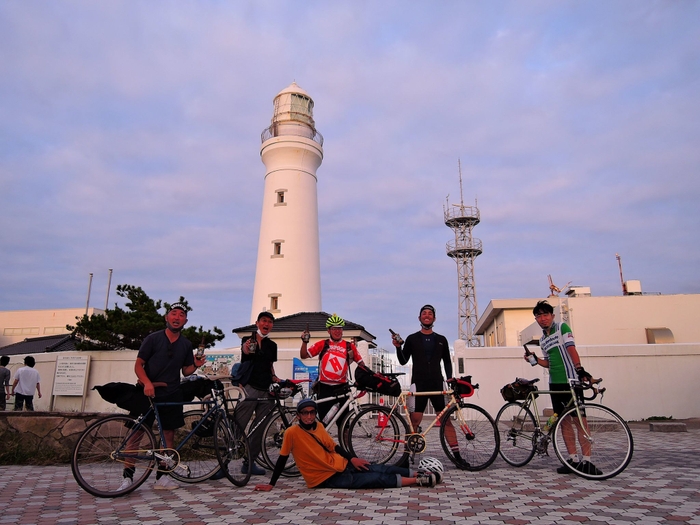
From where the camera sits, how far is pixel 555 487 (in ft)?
16.0

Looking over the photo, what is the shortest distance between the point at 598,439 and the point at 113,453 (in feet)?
15.3

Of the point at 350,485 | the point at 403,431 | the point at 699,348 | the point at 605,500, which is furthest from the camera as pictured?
the point at 699,348

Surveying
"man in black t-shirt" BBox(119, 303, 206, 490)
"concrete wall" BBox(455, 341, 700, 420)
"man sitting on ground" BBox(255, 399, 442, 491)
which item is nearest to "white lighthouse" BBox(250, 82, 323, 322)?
"concrete wall" BBox(455, 341, 700, 420)

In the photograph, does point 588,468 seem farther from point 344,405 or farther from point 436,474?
point 344,405

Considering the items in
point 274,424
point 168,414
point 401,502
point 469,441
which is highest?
point 168,414

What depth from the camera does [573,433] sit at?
18.2ft

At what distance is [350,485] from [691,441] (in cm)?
687

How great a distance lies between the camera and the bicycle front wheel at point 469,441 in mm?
5961

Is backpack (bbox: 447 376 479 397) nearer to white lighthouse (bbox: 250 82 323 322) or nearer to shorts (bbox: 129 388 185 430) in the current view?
shorts (bbox: 129 388 185 430)

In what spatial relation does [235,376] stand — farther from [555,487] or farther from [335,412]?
[555,487]

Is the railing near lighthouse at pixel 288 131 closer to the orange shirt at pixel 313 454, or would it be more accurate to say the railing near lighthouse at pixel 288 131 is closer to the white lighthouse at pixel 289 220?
the white lighthouse at pixel 289 220

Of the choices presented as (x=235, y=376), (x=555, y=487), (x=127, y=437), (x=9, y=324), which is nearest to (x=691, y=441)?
(x=555, y=487)

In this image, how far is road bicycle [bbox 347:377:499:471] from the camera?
225 inches

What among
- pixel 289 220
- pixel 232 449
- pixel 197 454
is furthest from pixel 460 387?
pixel 289 220
